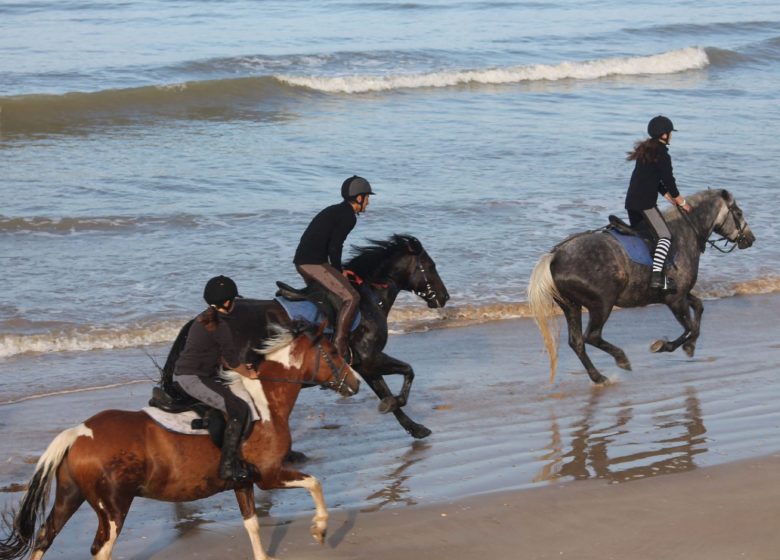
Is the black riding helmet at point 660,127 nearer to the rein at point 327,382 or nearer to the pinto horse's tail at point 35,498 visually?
the rein at point 327,382

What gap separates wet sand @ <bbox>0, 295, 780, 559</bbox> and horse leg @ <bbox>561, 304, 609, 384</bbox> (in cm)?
17

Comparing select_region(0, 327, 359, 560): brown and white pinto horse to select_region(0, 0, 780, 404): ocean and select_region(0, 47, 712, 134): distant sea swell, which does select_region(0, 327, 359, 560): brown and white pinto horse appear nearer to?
select_region(0, 0, 780, 404): ocean

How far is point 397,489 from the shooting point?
27.8 ft

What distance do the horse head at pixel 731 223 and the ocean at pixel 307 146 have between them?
2.57 metres

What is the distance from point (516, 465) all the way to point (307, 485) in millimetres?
2128

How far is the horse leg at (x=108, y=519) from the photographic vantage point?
270 inches

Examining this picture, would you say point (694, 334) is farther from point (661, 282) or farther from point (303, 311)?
point (303, 311)

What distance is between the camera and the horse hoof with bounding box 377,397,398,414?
965 cm

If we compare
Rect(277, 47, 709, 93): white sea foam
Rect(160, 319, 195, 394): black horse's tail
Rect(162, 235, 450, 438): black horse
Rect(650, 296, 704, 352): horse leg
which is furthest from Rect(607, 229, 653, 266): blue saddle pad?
Rect(277, 47, 709, 93): white sea foam

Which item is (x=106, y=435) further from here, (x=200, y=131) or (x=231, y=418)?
(x=200, y=131)

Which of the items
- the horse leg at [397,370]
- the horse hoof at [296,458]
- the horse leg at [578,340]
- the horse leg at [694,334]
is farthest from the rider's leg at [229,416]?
the horse leg at [694,334]

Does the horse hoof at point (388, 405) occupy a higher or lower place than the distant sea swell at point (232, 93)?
lower

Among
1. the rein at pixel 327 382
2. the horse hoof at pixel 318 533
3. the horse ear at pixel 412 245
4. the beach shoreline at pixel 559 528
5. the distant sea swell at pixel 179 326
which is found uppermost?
the horse ear at pixel 412 245

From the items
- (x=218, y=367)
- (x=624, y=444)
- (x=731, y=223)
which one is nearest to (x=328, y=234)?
(x=218, y=367)
